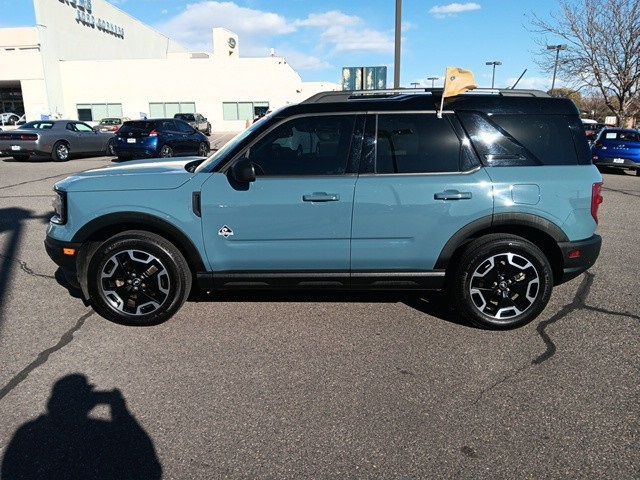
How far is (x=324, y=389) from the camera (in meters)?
2.99

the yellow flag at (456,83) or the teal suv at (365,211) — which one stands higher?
the yellow flag at (456,83)

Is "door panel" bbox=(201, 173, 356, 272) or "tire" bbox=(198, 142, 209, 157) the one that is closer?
"door panel" bbox=(201, 173, 356, 272)

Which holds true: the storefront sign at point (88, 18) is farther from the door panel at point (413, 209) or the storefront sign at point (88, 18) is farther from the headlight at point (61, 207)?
the door panel at point (413, 209)

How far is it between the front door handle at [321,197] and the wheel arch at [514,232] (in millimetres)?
963

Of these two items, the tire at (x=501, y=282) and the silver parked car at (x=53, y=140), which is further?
the silver parked car at (x=53, y=140)

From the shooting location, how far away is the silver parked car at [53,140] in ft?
53.1

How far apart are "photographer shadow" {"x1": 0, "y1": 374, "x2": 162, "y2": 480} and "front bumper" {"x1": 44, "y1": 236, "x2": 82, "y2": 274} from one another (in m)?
1.22

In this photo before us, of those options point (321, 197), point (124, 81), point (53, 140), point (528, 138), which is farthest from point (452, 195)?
point (124, 81)

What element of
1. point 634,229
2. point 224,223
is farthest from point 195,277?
point 634,229

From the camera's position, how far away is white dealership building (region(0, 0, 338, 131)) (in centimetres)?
4159

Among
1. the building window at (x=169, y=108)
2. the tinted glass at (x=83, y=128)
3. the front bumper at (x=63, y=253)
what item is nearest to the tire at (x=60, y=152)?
the tinted glass at (x=83, y=128)

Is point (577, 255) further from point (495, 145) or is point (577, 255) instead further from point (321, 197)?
point (321, 197)

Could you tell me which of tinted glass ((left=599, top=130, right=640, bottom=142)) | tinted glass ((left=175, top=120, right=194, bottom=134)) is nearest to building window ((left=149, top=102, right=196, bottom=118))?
tinted glass ((left=175, top=120, right=194, bottom=134))

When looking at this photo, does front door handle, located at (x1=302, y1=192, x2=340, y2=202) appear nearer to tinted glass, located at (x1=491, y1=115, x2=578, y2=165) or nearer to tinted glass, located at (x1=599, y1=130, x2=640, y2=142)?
tinted glass, located at (x1=491, y1=115, x2=578, y2=165)
